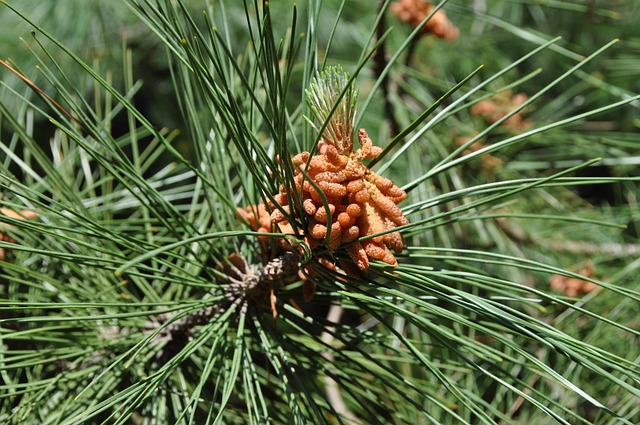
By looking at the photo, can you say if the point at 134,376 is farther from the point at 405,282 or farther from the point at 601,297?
the point at 601,297

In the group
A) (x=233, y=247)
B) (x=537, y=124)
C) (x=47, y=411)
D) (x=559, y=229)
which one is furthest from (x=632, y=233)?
(x=47, y=411)

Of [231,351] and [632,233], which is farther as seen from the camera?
[632,233]

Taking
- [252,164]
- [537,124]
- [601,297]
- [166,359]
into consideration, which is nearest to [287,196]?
[252,164]

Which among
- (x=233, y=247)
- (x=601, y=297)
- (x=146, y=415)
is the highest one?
(x=233, y=247)

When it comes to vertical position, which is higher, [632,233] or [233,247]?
[233,247]

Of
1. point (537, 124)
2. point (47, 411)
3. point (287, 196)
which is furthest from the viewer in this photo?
point (537, 124)

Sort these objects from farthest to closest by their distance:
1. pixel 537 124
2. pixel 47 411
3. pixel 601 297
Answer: pixel 537 124 → pixel 601 297 → pixel 47 411
